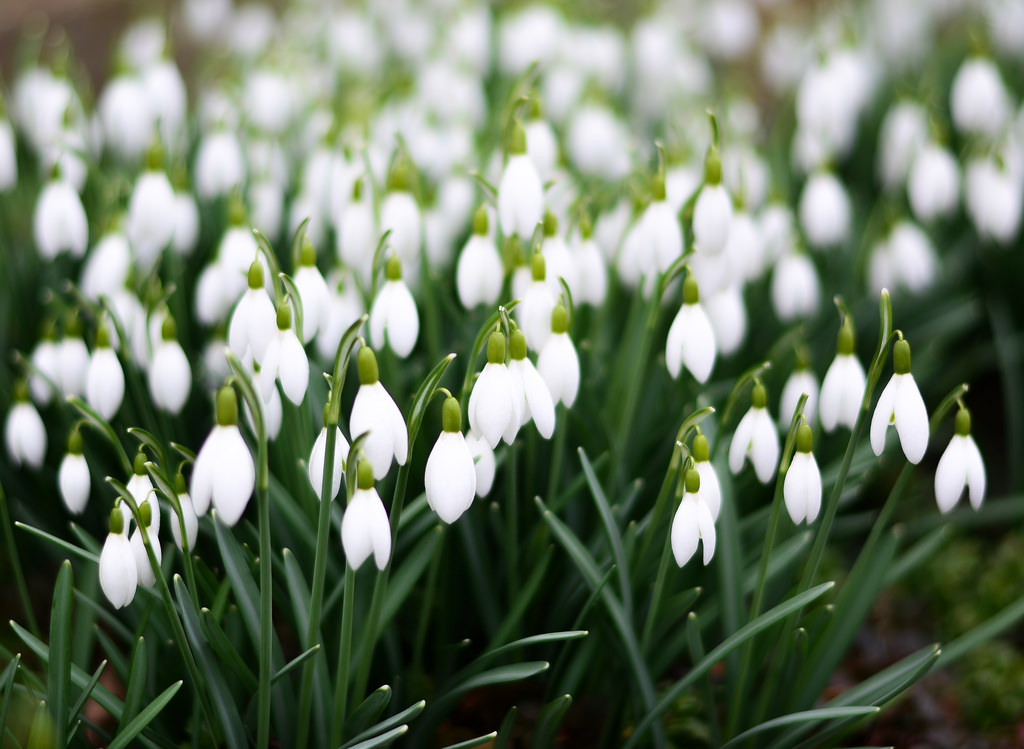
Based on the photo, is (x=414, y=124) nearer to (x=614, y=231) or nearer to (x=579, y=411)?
(x=614, y=231)

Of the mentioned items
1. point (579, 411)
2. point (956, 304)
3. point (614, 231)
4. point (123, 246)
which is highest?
point (123, 246)

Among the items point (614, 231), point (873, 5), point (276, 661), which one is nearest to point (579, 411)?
point (614, 231)

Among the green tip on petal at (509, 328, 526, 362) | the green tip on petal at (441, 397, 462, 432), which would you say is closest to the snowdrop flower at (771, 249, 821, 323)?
the green tip on petal at (509, 328, 526, 362)

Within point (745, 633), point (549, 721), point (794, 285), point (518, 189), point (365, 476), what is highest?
point (518, 189)

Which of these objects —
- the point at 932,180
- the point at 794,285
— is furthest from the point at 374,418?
the point at 932,180

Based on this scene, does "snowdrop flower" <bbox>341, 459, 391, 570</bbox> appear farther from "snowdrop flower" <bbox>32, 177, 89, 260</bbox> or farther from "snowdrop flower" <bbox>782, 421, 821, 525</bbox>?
"snowdrop flower" <bbox>32, 177, 89, 260</bbox>

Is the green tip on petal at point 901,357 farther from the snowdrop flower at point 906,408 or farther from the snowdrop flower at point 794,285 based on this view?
the snowdrop flower at point 794,285

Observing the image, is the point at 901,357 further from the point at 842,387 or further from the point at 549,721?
the point at 549,721

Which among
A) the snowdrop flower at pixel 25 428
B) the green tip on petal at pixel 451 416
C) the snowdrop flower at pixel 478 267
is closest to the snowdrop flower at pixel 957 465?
the green tip on petal at pixel 451 416
